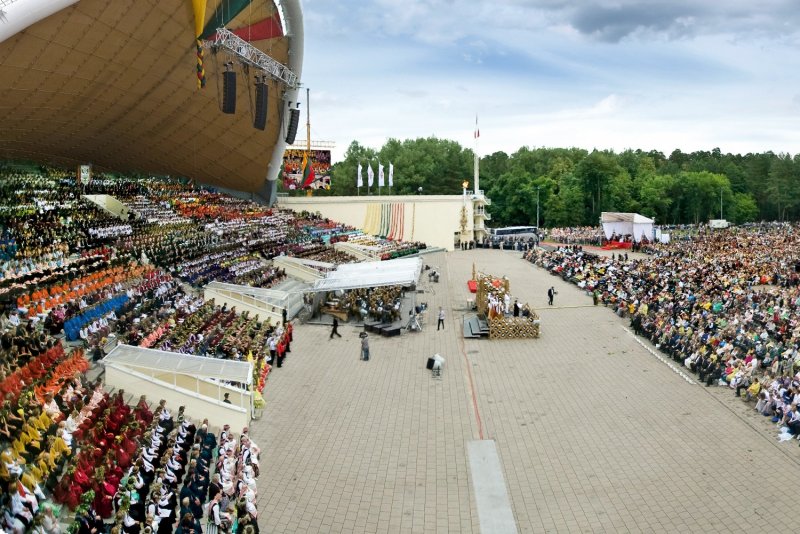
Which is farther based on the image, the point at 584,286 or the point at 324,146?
the point at 324,146

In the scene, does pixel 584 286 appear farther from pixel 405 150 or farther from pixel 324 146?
pixel 405 150

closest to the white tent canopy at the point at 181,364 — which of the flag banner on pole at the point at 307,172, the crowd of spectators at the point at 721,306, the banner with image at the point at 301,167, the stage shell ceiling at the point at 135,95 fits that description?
the crowd of spectators at the point at 721,306

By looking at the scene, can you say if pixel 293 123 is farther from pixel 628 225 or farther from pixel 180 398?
pixel 628 225

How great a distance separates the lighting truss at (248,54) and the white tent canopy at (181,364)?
1885cm

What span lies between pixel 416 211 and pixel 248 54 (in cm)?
2661

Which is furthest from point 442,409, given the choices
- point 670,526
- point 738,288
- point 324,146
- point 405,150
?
point 405,150

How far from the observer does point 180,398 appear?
1363 cm

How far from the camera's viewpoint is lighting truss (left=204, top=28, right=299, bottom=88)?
95.9 ft

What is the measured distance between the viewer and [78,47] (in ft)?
97.6

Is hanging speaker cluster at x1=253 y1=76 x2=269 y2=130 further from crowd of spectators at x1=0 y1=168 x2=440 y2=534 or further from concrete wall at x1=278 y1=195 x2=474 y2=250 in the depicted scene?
concrete wall at x1=278 y1=195 x2=474 y2=250

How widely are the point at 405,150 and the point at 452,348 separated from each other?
199ft

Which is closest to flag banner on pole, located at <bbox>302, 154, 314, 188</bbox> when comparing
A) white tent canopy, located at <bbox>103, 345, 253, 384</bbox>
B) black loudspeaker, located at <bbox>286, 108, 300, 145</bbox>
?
black loudspeaker, located at <bbox>286, 108, 300, 145</bbox>

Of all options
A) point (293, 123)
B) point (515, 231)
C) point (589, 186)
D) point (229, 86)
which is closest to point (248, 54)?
point (229, 86)

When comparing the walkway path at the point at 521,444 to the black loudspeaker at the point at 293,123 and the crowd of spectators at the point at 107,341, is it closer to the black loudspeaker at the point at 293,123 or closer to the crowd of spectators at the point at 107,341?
the crowd of spectators at the point at 107,341
